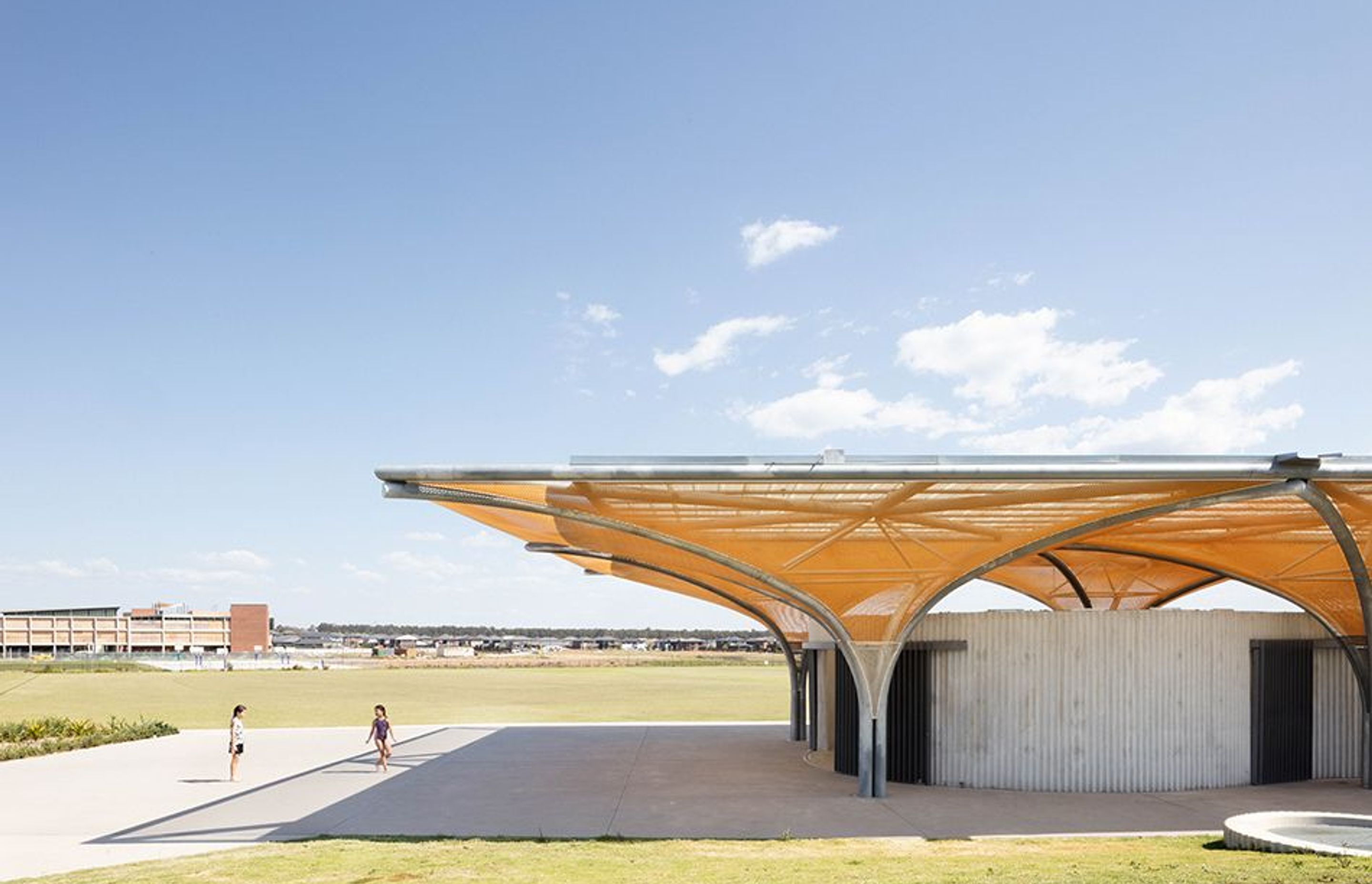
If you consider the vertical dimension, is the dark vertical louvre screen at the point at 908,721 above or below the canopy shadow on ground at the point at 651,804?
above

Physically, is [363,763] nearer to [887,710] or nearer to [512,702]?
[887,710]

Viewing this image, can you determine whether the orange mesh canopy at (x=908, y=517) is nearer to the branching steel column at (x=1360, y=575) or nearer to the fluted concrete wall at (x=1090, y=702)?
the branching steel column at (x=1360, y=575)

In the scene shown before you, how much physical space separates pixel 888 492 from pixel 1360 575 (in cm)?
1069

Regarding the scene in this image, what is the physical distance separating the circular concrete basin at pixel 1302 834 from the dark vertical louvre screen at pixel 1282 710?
20.9 ft

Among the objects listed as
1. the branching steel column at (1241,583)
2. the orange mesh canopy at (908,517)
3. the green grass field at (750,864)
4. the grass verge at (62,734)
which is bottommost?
the grass verge at (62,734)

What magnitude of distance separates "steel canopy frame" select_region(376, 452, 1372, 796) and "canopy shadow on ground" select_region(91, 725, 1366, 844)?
198 cm

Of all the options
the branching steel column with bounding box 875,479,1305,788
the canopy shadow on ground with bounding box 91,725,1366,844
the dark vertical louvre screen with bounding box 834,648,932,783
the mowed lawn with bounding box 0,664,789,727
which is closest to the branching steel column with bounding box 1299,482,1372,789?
the branching steel column with bounding box 875,479,1305,788

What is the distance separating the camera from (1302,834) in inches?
631

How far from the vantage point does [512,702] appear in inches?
1841

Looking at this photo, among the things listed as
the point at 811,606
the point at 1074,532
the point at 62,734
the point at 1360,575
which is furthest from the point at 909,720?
the point at 62,734

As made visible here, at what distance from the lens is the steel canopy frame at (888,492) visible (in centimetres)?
1588

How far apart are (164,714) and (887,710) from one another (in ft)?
96.4

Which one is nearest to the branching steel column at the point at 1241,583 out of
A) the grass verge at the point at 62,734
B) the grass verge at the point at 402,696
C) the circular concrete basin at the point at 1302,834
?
the circular concrete basin at the point at 1302,834

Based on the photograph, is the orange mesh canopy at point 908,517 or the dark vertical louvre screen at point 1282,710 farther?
the dark vertical louvre screen at point 1282,710
